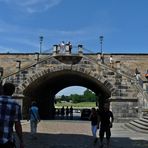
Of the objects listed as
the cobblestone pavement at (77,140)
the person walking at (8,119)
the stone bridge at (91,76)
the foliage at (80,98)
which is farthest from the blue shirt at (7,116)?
the foliage at (80,98)

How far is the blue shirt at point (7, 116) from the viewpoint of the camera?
5.91 meters

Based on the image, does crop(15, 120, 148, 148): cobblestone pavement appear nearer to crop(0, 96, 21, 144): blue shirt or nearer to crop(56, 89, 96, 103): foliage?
crop(0, 96, 21, 144): blue shirt

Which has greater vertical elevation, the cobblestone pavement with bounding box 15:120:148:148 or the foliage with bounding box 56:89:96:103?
the foliage with bounding box 56:89:96:103

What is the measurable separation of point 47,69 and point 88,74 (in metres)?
3.43

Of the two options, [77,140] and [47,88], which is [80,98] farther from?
[77,140]

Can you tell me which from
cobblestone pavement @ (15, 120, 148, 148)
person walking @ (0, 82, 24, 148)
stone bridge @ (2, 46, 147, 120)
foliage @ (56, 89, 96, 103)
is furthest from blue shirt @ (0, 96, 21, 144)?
foliage @ (56, 89, 96, 103)

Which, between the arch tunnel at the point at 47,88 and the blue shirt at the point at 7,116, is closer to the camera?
the blue shirt at the point at 7,116

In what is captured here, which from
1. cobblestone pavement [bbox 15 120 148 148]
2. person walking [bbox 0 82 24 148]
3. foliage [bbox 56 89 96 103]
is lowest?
cobblestone pavement [bbox 15 120 148 148]

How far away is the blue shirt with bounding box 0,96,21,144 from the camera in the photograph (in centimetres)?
591

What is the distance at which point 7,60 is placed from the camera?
4403 centimetres

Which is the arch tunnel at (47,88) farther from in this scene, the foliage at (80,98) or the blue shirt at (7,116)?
the foliage at (80,98)

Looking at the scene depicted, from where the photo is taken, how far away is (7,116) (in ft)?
19.7

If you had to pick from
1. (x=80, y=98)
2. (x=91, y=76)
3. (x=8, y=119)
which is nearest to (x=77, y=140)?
(x=8, y=119)

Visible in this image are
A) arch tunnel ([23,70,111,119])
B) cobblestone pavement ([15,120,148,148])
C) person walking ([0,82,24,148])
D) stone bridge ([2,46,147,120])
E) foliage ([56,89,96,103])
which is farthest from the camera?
foliage ([56,89,96,103])
